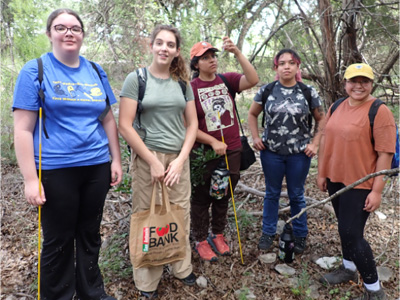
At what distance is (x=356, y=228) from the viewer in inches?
94.3

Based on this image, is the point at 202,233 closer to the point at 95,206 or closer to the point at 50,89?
the point at 95,206

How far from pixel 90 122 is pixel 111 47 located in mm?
4426

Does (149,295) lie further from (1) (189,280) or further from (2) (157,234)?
(2) (157,234)

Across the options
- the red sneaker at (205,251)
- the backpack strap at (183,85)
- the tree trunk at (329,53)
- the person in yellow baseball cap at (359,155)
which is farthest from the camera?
the tree trunk at (329,53)

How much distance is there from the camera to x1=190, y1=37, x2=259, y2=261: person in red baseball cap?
2869 millimetres

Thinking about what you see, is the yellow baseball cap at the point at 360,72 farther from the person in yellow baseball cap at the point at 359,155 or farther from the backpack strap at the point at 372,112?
the backpack strap at the point at 372,112

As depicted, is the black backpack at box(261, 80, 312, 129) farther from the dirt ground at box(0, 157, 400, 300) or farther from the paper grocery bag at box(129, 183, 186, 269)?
the paper grocery bag at box(129, 183, 186, 269)

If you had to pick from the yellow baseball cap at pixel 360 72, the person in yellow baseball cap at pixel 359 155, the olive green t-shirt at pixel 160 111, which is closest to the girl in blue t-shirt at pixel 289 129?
the person in yellow baseball cap at pixel 359 155

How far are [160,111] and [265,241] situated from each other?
199 cm

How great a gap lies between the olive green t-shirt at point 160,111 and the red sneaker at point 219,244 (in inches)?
52.5

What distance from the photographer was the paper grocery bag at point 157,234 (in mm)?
2342

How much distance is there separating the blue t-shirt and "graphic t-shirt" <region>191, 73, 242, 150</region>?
1059mm

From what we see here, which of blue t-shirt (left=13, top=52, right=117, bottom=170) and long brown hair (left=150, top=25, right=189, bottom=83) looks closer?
blue t-shirt (left=13, top=52, right=117, bottom=170)

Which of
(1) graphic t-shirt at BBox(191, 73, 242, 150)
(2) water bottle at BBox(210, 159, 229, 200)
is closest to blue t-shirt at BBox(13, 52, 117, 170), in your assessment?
(1) graphic t-shirt at BBox(191, 73, 242, 150)
